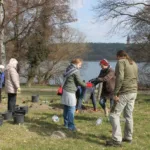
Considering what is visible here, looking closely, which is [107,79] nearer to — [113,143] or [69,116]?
[69,116]

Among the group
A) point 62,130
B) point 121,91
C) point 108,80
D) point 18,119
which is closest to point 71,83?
point 62,130

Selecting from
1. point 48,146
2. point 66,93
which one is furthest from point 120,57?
point 48,146

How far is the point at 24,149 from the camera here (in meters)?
7.12

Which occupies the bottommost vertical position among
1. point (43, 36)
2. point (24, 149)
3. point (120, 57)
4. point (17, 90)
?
point (24, 149)

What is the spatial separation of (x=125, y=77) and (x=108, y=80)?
2.65 metres

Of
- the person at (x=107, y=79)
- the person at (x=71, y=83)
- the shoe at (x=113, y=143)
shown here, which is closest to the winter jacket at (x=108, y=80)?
the person at (x=107, y=79)

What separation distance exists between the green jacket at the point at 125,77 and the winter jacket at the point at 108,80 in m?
2.44

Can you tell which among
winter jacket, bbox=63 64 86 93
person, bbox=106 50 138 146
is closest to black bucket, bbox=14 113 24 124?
winter jacket, bbox=63 64 86 93

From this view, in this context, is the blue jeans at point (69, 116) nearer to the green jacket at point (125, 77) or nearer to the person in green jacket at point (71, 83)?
the person in green jacket at point (71, 83)

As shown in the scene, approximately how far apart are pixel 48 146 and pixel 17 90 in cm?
342

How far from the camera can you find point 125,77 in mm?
7590

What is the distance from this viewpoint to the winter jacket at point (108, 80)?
33.3ft

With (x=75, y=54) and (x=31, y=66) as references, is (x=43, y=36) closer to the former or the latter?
(x=31, y=66)

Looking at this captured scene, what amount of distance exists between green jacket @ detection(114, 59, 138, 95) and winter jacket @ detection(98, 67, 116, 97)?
2.44m
